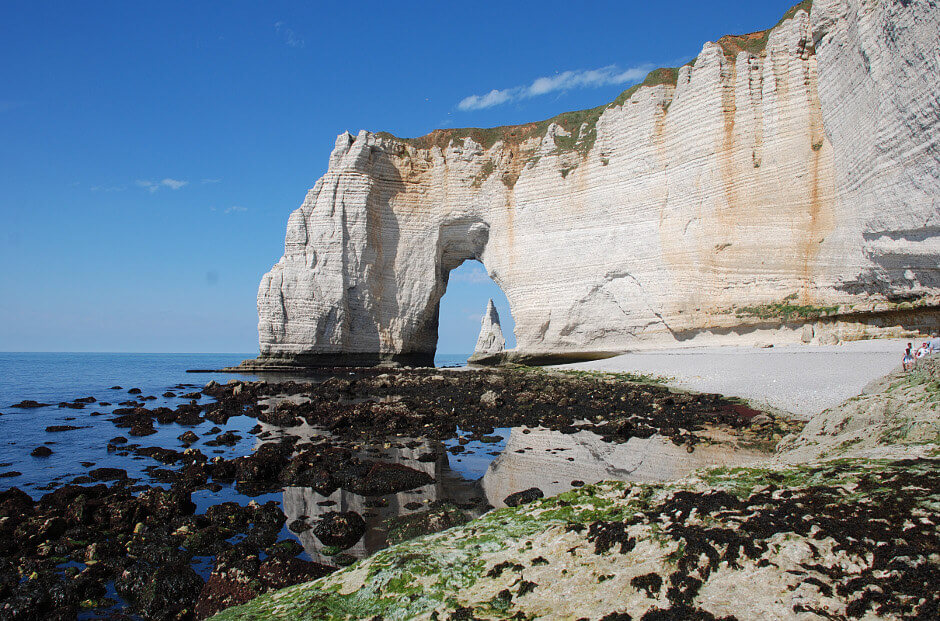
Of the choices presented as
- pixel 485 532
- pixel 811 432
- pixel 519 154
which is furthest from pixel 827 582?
pixel 519 154

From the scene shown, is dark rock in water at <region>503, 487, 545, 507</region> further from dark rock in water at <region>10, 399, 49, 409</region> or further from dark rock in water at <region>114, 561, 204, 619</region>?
dark rock in water at <region>10, 399, 49, 409</region>

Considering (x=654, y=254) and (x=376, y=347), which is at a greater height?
(x=654, y=254)

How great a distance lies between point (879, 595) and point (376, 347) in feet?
108

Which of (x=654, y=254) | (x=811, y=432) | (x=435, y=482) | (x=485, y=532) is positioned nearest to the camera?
(x=485, y=532)

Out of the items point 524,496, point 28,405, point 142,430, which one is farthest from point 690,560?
point 28,405

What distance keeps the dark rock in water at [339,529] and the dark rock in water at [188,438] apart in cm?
679

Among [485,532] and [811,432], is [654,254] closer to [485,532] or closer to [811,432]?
[811,432]

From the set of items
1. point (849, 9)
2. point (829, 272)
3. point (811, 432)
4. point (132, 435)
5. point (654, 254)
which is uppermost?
point (849, 9)

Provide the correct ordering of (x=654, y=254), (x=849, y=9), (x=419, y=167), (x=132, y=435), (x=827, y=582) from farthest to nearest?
(x=419, y=167) → (x=654, y=254) → (x=849, y=9) → (x=132, y=435) → (x=827, y=582)

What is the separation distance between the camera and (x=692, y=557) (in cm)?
310

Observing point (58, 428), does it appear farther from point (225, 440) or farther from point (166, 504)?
point (166, 504)

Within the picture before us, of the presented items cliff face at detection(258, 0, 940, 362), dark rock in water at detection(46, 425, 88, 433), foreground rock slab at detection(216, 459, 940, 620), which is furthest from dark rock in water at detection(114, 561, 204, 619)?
cliff face at detection(258, 0, 940, 362)

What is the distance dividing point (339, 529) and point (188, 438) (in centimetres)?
744

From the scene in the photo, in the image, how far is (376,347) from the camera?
3409 centimetres
